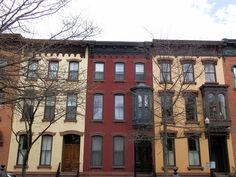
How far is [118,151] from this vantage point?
928 inches

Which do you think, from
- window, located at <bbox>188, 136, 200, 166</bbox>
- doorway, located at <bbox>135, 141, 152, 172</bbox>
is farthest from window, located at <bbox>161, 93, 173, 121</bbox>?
window, located at <bbox>188, 136, 200, 166</bbox>

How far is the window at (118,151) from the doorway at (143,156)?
1074 mm

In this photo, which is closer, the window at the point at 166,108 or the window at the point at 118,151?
the window at the point at 166,108

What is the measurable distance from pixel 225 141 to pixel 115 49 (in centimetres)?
1148

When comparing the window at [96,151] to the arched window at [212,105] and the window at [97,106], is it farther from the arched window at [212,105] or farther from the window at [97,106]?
the arched window at [212,105]

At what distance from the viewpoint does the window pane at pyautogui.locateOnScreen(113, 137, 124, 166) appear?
23281 millimetres

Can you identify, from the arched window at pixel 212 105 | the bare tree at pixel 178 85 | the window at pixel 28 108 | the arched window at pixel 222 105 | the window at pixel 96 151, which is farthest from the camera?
the arched window at pixel 222 105

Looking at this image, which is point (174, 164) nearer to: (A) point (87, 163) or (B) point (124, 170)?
(B) point (124, 170)

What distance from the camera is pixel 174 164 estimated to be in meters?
23.2

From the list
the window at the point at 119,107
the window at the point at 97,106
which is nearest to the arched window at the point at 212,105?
the window at the point at 119,107

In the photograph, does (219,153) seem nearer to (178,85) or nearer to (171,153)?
(171,153)

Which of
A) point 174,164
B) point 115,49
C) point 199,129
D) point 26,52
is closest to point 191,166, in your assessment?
point 174,164

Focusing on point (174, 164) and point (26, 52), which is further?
point (174, 164)

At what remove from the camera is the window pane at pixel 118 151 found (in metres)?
23.3
